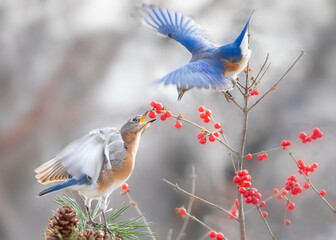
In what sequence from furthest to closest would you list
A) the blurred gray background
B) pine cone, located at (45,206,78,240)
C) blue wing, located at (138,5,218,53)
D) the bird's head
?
1. the blurred gray background
2. blue wing, located at (138,5,218,53)
3. the bird's head
4. pine cone, located at (45,206,78,240)

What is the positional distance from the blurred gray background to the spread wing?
4.95 ft

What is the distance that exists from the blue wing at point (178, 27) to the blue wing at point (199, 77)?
0.59 feet

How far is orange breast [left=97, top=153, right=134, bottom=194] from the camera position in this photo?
1.14 m

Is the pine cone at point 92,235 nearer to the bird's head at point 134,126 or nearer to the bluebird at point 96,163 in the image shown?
the bluebird at point 96,163

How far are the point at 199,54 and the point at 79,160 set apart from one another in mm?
442

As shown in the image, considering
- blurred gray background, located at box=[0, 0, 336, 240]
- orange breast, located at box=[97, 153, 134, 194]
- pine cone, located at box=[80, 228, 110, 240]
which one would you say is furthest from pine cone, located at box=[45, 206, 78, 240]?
blurred gray background, located at box=[0, 0, 336, 240]

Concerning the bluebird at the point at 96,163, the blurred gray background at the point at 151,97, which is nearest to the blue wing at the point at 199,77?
the bluebird at the point at 96,163

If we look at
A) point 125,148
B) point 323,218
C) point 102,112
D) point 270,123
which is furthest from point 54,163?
point 102,112

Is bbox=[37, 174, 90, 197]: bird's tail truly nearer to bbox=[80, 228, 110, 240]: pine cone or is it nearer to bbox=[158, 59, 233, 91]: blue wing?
bbox=[80, 228, 110, 240]: pine cone

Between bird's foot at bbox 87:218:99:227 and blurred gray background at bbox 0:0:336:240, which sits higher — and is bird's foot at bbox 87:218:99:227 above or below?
below

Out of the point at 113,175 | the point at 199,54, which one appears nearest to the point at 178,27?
the point at 199,54

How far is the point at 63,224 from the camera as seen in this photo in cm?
95

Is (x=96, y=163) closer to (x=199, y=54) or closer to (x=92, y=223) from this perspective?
(x=92, y=223)

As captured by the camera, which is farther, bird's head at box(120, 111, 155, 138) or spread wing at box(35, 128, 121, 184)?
bird's head at box(120, 111, 155, 138)
